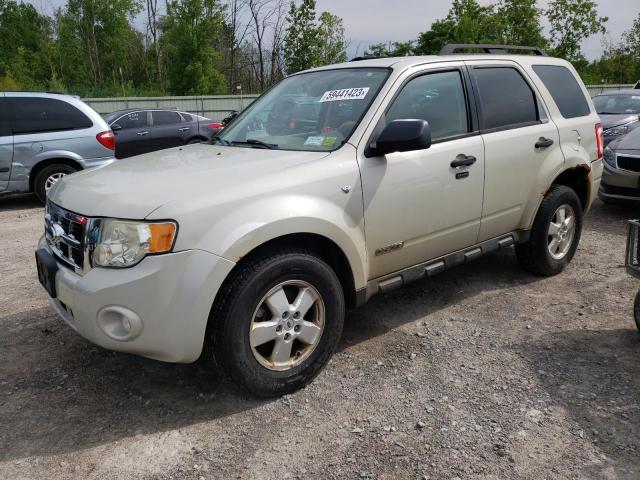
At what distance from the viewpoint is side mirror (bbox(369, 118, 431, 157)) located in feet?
10.2

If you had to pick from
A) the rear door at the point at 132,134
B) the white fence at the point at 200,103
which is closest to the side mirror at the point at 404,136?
the rear door at the point at 132,134

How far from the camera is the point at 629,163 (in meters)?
6.97

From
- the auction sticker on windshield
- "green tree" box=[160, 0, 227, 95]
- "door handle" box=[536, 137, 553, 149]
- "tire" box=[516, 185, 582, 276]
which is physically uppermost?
"green tree" box=[160, 0, 227, 95]

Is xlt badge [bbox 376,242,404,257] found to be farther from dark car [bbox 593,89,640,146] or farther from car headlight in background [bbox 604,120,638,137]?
car headlight in background [bbox 604,120,638,137]

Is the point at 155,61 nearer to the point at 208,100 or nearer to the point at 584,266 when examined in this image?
the point at 208,100

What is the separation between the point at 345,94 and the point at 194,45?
24.3m

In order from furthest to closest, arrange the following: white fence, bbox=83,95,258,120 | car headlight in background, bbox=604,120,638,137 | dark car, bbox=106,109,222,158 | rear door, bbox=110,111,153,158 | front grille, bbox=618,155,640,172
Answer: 1. white fence, bbox=83,95,258,120
2. dark car, bbox=106,109,222,158
3. rear door, bbox=110,111,153,158
4. car headlight in background, bbox=604,120,638,137
5. front grille, bbox=618,155,640,172

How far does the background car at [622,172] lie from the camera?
692cm

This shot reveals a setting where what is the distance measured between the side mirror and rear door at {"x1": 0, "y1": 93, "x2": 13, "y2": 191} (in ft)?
22.6

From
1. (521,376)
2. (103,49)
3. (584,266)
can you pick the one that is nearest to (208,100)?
(103,49)

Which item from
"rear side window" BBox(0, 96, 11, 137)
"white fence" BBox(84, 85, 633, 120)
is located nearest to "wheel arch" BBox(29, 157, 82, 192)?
"rear side window" BBox(0, 96, 11, 137)

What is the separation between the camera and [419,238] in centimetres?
362

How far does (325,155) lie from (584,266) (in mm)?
3252

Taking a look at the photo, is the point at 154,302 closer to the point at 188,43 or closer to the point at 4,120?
the point at 4,120
